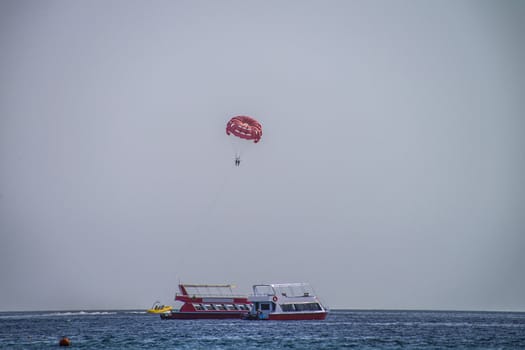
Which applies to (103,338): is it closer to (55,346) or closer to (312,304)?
(55,346)

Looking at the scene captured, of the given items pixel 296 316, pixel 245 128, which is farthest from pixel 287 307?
pixel 245 128

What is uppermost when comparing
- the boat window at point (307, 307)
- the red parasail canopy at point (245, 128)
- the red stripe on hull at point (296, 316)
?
the red parasail canopy at point (245, 128)

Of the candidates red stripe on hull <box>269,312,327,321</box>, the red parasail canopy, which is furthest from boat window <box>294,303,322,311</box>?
the red parasail canopy

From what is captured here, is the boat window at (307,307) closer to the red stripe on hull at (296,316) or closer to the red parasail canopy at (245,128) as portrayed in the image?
the red stripe on hull at (296,316)

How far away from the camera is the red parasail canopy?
122 metres

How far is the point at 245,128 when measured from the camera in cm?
12238

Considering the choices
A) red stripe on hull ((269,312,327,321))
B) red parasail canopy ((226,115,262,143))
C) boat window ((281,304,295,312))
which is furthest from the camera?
boat window ((281,304,295,312))

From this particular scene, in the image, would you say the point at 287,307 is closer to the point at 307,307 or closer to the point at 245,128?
the point at 307,307

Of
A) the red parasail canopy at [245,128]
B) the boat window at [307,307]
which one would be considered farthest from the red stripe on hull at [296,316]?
the red parasail canopy at [245,128]

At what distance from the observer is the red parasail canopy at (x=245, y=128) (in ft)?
399

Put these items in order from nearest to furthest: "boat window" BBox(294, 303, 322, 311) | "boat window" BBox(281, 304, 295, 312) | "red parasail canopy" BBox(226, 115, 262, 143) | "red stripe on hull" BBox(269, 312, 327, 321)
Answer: "red parasail canopy" BBox(226, 115, 262, 143)
"red stripe on hull" BBox(269, 312, 327, 321)
"boat window" BBox(281, 304, 295, 312)
"boat window" BBox(294, 303, 322, 311)

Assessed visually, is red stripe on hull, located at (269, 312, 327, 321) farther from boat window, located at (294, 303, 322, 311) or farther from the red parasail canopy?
the red parasail canopy

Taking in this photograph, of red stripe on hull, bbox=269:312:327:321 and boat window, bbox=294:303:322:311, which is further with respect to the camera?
boat window, bbox=294:303:322:311

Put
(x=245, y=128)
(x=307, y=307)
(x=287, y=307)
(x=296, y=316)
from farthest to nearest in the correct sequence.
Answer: (x=307, y=307) → (x=296, y=316) → (x=287, y=307) → (x=245, y=128)
